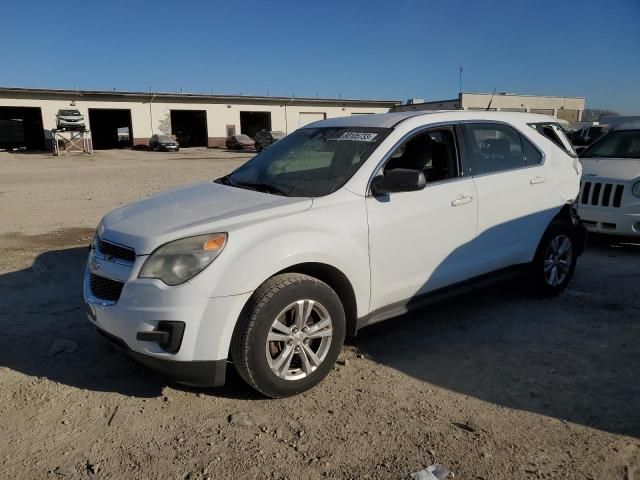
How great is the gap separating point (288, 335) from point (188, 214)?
101cm

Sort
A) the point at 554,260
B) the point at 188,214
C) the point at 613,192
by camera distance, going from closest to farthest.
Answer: the point at 188,214, the point at 554,260, the point at 613,192

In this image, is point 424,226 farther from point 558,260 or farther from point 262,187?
point 558,260

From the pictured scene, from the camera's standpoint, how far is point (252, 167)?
15.0 feet

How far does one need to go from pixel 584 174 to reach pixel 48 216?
906 centimetres

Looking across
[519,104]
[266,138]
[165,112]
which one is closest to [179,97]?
[165,112]

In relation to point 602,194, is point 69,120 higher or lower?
higher

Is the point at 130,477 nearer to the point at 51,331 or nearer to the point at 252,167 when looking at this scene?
the point at 51,331

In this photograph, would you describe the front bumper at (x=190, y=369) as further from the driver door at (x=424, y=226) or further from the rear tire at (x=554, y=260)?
the rear tire at (x=554, y=260)

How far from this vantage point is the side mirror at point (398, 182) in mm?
3604

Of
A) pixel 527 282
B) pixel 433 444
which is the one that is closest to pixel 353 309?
pixel 433 444

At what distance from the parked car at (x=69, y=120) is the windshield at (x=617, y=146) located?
37803mm

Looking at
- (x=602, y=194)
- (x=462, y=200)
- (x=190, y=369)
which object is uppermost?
(x=462, y=200)

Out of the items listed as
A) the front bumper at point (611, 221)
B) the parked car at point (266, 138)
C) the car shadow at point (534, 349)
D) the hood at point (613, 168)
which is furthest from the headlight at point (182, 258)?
the parked car at point (266, 138)

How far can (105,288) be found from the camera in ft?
10.8
